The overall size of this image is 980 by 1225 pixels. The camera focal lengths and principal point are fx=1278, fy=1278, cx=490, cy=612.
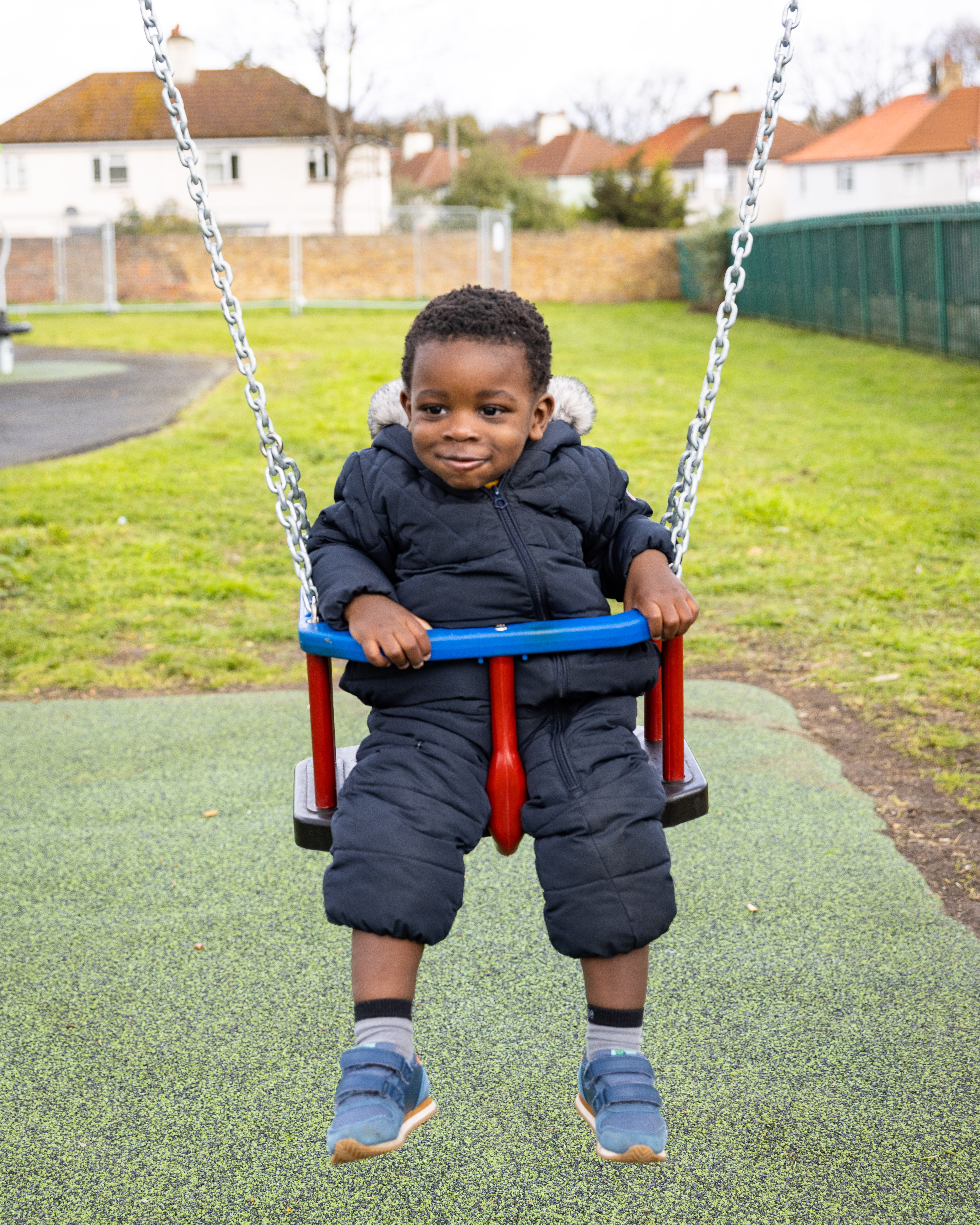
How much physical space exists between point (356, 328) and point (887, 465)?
10.8 m

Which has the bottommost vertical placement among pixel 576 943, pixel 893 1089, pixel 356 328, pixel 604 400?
pixel 893 1089

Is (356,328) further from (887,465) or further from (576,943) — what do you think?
(576,943)

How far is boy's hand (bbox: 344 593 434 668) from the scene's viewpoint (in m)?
1.89

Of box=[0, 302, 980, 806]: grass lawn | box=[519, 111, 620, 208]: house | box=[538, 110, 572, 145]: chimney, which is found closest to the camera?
box=[0, 302, 980, 806]: grass lawn

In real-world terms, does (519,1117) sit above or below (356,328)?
below

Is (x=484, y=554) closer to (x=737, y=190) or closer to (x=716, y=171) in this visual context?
(x=716, y=171)

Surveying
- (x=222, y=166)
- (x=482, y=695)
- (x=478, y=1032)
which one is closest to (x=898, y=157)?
(x=222, y=166)

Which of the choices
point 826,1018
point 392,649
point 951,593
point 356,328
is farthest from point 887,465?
point 356,328

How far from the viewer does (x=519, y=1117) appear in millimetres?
2156

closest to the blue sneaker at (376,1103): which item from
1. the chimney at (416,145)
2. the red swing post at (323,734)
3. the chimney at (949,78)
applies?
the red swing post at (323,734)

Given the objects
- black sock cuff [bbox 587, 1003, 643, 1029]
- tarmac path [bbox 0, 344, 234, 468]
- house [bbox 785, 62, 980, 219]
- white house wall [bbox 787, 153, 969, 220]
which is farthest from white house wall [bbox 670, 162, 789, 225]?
black sock cuff [bbox 587, 1003, 643, 1029]

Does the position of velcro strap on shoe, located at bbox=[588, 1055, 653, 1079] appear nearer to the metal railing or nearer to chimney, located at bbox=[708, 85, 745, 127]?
the metal railing

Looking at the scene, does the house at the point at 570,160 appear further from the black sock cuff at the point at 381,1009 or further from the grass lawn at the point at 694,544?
the black sock cuff at the point at 381,1009

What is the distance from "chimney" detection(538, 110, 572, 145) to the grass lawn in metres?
51.9
